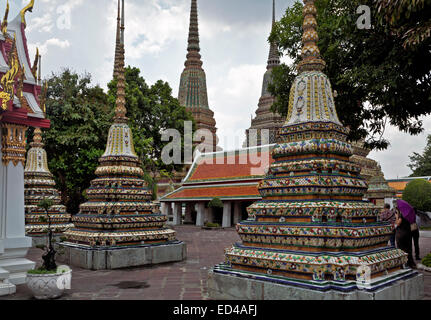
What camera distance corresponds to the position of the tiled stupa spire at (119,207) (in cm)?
963

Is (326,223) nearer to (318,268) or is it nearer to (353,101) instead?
(318,268)

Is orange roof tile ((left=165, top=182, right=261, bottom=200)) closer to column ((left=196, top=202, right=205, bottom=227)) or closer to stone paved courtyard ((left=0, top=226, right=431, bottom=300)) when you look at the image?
column ((left=196, top=202, right=205, bottom=227))

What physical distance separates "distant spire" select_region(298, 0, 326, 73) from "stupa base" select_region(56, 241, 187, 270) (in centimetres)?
609

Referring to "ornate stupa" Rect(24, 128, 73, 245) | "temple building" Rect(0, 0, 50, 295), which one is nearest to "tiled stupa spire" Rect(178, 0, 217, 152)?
"ornate stupa" Rect(24, 128, 73, 245)

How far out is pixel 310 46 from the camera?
634 centimetres

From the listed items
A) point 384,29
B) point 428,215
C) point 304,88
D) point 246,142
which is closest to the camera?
point 304,88

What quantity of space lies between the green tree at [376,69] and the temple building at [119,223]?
634 centimetres

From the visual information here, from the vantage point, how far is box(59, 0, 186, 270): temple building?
30.5ft

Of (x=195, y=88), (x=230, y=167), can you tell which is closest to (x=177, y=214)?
(x=230, y=167)

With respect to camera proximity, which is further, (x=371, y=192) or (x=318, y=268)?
(x=371, y=192)

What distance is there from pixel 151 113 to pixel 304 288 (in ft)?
67.7

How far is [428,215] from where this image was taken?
2380 centimetres
